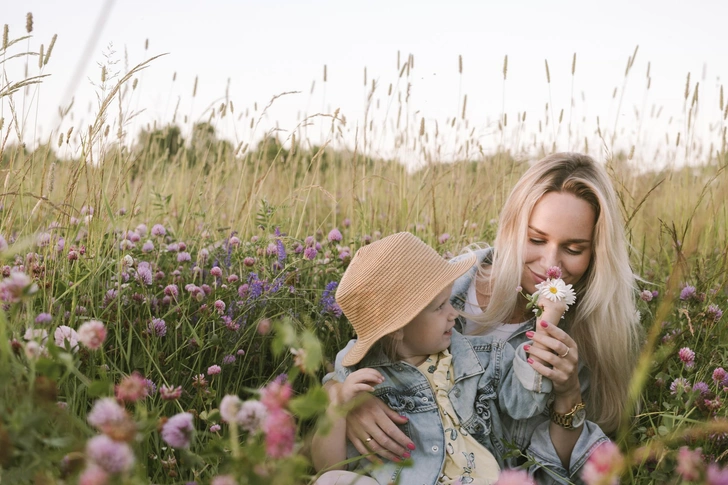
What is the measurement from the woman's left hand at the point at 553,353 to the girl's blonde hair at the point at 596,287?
43cm

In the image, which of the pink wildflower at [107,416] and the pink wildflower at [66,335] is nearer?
the pink wildflower at [107,416]

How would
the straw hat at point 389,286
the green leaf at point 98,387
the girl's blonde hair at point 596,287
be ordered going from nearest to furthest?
1. the green leaf at point 98,387
2. the straw hat at point 389,286
3. the girl's blonde hair at point 596,287

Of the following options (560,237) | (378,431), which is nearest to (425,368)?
(378,431)

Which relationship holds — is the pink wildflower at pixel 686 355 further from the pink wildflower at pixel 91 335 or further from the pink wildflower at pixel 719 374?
the pink wildflower at pixel 91 335

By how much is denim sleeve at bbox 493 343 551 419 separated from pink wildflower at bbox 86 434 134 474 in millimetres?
1452

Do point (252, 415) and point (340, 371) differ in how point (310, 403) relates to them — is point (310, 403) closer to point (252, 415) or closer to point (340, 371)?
point (252, 415)

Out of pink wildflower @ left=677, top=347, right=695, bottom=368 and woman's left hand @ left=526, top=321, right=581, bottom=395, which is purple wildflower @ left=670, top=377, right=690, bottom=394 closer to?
pink wildflower @ left=677, top=347, right=695, bottom=368

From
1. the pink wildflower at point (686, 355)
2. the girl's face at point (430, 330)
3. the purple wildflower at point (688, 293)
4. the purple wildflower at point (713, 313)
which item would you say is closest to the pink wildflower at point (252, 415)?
the girl's face at point (430, 330)

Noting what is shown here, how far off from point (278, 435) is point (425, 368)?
4.37 ft

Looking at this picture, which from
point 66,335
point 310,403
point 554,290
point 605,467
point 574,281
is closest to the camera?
point 605,467

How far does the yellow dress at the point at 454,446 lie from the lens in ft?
6.28

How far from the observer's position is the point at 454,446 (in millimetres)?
1967

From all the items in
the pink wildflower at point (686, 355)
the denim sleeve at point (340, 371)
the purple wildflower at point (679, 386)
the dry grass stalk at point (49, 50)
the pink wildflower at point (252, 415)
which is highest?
the dry grass stalk at point (49, 50)

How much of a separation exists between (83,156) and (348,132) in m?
2.17
